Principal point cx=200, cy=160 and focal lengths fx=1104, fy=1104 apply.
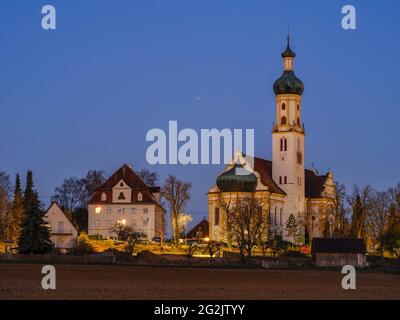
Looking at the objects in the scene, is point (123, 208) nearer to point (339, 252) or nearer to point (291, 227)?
point (291, 227)

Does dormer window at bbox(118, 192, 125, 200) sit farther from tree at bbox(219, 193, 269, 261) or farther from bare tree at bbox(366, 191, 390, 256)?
bare tree at bbox(366, 191, 390, 256)

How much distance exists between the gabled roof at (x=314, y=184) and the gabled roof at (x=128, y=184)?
22011 millimetres

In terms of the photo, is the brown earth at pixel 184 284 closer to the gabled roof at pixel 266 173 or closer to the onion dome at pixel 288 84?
the gabled roof at pixel 266 173

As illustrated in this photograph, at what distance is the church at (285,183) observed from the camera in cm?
12794

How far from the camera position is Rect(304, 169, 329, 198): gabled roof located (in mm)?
137625

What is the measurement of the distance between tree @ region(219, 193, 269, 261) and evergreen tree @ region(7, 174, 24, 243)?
20965mm

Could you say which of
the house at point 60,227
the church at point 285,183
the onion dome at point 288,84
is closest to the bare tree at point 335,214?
the church at point 285,183

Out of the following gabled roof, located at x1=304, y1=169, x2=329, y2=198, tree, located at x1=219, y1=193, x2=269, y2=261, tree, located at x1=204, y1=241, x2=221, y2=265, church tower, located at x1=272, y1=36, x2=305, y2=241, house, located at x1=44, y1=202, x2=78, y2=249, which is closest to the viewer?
tree, located at x1=204, y1=241, x2=221, y2=265

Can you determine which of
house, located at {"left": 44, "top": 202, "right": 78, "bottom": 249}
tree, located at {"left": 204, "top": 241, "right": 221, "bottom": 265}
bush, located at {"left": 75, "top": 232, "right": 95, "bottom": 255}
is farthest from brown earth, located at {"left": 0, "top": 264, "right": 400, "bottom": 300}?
house, located at {"left": 44, "top": 202, "right": 78, "bottom": 249}

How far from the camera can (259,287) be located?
59344 mm

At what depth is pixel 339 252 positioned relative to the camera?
10112 centimetres

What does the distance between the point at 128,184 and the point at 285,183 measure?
20307 millimetres

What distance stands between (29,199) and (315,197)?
176ft
